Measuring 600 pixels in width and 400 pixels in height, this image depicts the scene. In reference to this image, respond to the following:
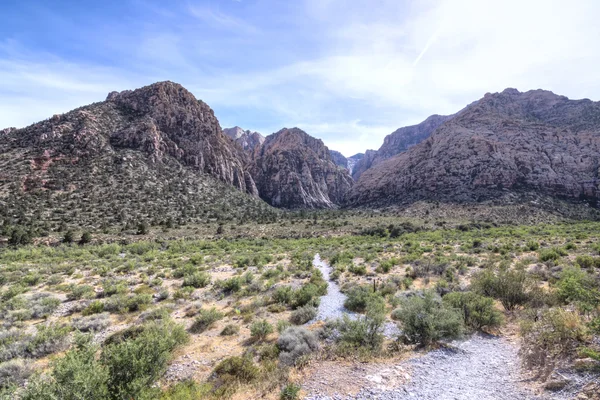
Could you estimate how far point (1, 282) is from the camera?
15.5 metres

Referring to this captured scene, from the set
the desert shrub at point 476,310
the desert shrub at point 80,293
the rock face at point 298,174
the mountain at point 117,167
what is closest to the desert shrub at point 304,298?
the desert shrub at point 476,310

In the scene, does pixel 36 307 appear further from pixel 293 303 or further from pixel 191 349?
pixel 293 303

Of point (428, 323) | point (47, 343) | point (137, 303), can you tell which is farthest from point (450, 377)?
point (137, 303)

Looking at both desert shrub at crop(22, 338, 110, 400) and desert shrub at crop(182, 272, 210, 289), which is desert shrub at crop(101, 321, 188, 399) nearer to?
desert shrub at crop(22, 338, 110, 400)

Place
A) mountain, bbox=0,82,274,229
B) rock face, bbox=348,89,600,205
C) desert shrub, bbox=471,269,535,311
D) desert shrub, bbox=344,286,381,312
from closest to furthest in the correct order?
1. desert shrub, bbox=471,269,535,311
2. desert shrub, bbox=344,286,381,312
3. mountain, bbox=0,82,274,229
4. rock face, bbox=348,89,600,205

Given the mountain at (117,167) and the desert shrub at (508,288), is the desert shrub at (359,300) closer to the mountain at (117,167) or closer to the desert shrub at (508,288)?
the desert shrub at (508,288)

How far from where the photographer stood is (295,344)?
799cm

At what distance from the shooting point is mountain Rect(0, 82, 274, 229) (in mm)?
40156

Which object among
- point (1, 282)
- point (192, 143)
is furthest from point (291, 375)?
point (192, 143)

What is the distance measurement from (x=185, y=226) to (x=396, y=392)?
42.8m

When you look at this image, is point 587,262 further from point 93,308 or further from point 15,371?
point 93,308

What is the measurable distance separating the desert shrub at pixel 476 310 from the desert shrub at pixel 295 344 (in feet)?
17.4

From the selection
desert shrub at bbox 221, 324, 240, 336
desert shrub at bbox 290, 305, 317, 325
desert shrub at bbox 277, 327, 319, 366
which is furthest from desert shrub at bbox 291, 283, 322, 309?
desert shrub at bbox 277, 327, 319, 366

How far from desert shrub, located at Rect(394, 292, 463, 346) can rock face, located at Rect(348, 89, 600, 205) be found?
6405 centimetres
